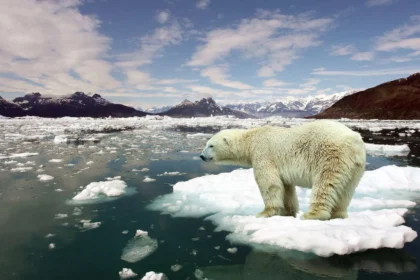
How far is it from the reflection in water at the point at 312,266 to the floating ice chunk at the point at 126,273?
901mm

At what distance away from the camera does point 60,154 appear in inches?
618

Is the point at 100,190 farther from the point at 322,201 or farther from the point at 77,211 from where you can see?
the point at 322,201

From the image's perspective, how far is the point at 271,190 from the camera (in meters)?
4.94

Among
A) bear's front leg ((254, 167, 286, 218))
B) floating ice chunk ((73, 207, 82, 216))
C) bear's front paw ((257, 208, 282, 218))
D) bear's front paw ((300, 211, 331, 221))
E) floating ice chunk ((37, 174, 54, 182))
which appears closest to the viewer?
bear's front paw ((300, 211, 331, 221))

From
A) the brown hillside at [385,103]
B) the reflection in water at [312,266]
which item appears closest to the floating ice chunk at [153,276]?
the reflection in water at [312,266]

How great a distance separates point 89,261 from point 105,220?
1.77 metres

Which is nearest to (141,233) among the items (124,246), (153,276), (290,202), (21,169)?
(124,246)

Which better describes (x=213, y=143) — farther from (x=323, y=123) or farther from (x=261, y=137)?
(x=323, y=123)

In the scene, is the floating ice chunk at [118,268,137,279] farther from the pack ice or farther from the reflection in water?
the pack ice

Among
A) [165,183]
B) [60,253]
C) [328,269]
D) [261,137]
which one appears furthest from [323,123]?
[165,183]

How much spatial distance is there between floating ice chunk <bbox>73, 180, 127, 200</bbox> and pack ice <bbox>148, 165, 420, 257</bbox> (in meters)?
1.32

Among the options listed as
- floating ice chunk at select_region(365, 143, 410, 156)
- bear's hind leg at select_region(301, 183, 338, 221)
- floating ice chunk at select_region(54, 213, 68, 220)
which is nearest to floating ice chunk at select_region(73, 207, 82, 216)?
floating ice chunk at select_region(54, 213, 68, 220)

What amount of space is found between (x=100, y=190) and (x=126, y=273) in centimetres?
456

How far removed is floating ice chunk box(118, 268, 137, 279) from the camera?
373cm
